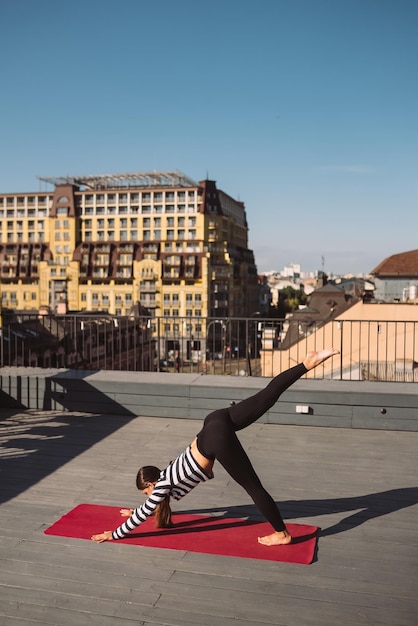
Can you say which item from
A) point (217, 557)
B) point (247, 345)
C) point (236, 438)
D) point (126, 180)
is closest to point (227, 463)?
point (236, 438)

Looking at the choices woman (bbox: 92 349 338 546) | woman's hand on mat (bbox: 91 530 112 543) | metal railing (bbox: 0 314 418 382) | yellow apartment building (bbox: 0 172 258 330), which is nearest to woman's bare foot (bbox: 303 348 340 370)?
woman (bbox: 92 349 338 546)

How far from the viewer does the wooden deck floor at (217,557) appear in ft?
10.8

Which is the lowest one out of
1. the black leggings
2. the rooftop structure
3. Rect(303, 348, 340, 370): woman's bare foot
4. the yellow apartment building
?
the black leggings

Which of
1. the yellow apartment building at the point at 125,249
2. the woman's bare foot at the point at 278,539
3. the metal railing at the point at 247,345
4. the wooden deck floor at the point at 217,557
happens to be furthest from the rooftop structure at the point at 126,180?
the woman's bare foot at the point at 278,539

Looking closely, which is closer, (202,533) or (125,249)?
(202,533)

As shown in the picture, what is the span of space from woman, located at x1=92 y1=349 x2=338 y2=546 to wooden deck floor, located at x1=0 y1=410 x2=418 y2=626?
295 millimetres

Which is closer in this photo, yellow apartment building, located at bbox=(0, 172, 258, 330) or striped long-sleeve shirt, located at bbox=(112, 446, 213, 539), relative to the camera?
striped long-sleeve shirt, located at bbox=(112, 446, 213, 539)

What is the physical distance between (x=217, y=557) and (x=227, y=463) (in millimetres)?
628

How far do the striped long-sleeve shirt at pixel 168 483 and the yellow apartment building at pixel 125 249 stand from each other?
80.2 metres

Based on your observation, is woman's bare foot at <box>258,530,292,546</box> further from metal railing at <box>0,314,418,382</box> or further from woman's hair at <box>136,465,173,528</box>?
metal railing at <box>0,314,418,382</box>

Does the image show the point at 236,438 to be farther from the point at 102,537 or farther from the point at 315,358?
the point at 102,537

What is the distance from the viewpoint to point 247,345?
30.9ft

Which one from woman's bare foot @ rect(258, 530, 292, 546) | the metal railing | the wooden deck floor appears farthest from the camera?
the metal railing

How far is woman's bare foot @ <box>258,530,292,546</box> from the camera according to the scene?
13.6ft
